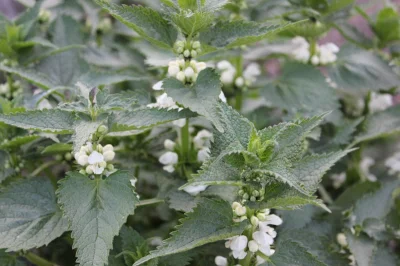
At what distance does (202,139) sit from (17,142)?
34 cm

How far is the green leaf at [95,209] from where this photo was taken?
0.73 metres

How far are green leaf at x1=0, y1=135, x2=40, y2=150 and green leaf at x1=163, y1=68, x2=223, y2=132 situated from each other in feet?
0.83

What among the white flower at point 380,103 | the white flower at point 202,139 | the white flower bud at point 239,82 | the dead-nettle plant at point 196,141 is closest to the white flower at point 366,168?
the dead-nettle plant at point 196,141

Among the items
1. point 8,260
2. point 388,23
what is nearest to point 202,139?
point 8,260

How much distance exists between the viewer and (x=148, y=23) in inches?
34.4

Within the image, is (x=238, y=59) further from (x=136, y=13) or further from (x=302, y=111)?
(x=136, y=13)

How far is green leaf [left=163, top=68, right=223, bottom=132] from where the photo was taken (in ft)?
2.57

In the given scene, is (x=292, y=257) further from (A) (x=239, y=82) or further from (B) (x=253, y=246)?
(A) (x=239, y=82)

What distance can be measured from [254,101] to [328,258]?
23.2 inches

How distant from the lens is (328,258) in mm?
974

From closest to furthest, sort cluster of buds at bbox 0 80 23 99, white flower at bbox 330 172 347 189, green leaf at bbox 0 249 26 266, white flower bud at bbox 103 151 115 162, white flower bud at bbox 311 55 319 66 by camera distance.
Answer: white flower bud at bbox 103 151 115 162 < green leaf at bbox 0 249 26 266 < cluster of buds at bbox 0 80 23 99 < white flower bud at bbox 311 55 319 66 < white flower at bbox 330 172 347 189

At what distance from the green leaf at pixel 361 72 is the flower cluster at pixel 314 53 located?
0.13ft

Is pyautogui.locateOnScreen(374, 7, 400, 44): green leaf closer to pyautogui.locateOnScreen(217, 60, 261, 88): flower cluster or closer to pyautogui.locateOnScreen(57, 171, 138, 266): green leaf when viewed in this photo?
pyautogui.locateOnScreen(217, 60, 261, 88): flower cluster

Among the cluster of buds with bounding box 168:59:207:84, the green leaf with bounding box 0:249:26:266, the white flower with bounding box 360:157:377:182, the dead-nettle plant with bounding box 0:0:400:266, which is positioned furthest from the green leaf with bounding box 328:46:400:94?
the green leaf with bounding box 0:249:26:266
